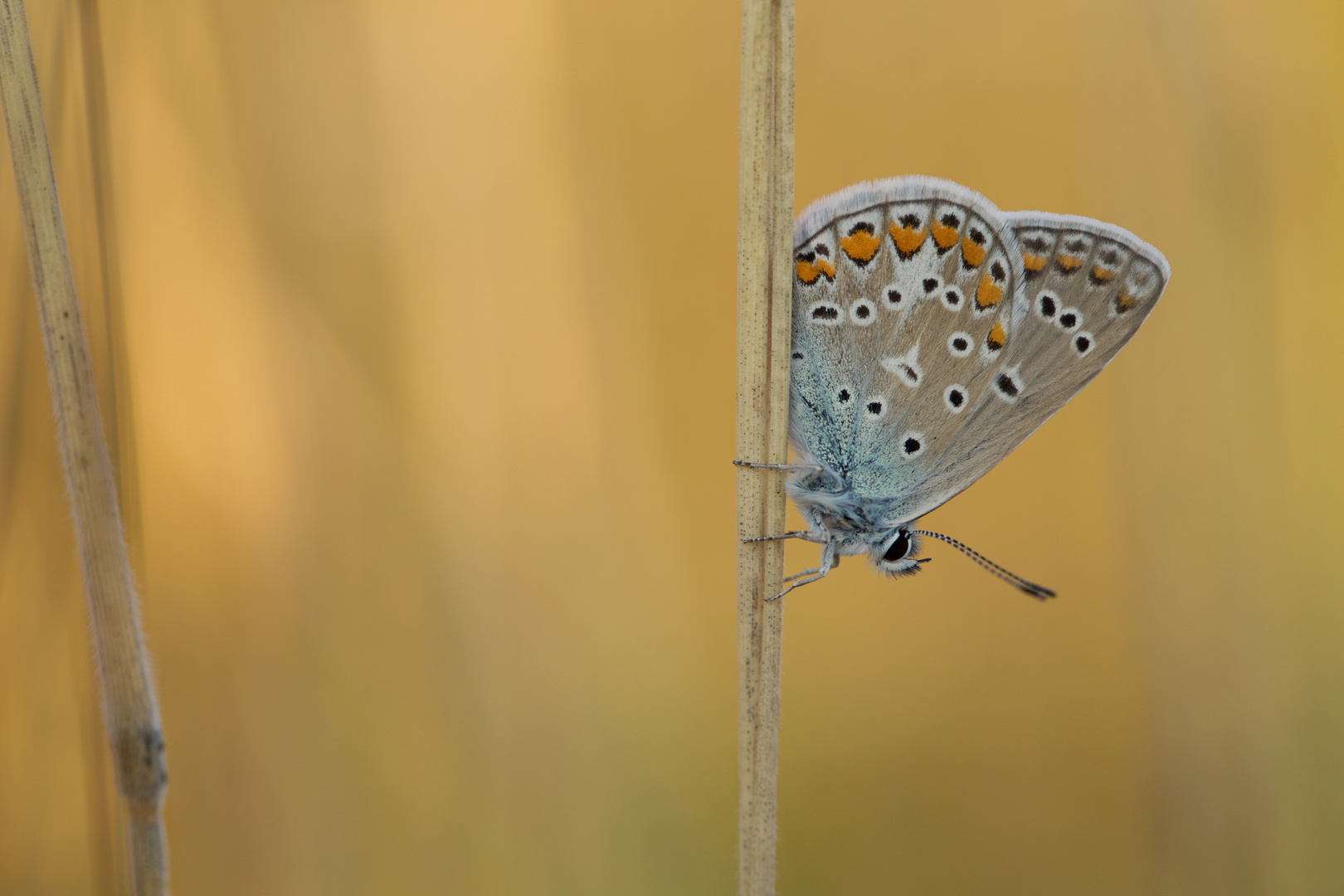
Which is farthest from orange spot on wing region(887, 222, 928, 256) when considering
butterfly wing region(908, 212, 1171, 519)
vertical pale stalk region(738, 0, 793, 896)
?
vertical pale stalk region(738, 0, 793, 896)

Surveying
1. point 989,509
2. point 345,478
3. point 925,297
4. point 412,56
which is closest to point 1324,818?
point 989,509

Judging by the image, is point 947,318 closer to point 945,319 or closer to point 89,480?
point 945,319

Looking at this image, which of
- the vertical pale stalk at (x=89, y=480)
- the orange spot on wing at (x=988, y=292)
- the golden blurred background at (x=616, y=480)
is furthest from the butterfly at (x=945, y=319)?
the vertical pale stalk at (x=89, y=480)

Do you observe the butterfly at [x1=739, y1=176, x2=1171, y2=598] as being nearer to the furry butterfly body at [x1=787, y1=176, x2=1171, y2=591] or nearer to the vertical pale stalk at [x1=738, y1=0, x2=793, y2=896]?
the furry butterfly body at [x1=787, y1=176, x2=1171, y2=591]

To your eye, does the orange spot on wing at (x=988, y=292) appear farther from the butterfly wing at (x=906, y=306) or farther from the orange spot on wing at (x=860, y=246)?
the orange spot on wing at (x=860, y=246)

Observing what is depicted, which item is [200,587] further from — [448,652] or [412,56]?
[412,56]

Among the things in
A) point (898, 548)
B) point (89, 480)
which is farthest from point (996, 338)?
point (89, 480)
